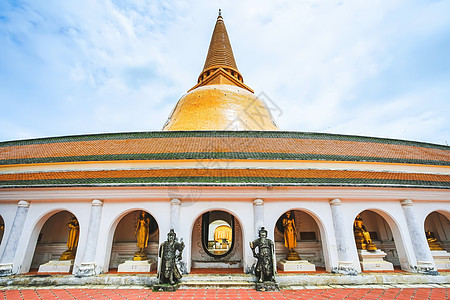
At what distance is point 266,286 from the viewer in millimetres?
6781

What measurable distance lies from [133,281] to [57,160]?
7849 mm

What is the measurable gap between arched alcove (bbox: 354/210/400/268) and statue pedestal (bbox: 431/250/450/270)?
130 cm

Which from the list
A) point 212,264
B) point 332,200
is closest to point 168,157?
point 212,264

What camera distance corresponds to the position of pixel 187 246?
802cm

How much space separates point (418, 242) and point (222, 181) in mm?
8097

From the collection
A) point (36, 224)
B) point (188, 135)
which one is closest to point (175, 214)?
point (36, 224)

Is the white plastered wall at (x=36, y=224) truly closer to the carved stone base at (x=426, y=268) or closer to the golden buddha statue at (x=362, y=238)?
the golden buddha statue at (x=362, y=238)

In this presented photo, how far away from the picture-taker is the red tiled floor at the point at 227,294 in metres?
6.22

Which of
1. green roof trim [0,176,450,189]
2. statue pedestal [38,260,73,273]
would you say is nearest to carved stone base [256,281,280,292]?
green roof trim [0,176,450,189]

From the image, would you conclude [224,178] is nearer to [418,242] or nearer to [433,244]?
[418,242]

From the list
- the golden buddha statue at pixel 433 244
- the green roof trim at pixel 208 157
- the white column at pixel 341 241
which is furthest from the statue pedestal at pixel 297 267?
the golden buddha statue at pixel 433 244

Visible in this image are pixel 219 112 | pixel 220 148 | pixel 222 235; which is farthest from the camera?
pixel 222 235

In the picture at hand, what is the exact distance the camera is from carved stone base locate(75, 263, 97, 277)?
7.61 meters

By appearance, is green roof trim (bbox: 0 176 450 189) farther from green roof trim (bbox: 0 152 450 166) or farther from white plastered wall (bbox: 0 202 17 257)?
green roof trim (bbox: 0 152 450 166)
